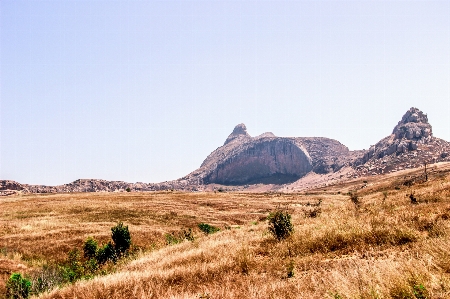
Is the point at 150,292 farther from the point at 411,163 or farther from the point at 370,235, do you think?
the point at 411,163

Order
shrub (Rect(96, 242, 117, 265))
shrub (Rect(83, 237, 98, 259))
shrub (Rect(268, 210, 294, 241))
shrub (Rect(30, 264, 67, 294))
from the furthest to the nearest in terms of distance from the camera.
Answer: shrub (Rect(83, 237, 98, 259)), shrub (Rect(96, 242, 117, 265)), shrub (Rect(268, 210, 294, 241)), shrub (Rect(30, 264, 67, 294))

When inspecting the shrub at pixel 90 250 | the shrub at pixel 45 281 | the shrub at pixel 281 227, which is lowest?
the shrub at pixel 90 250

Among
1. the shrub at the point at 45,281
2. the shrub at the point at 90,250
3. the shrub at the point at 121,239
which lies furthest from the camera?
the shrub at the point at 121,239

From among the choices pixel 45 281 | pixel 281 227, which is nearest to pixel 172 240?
pixel 45 281

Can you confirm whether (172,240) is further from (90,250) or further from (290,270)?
(290,270)

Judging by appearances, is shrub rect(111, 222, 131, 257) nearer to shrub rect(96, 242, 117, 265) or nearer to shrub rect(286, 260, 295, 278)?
shrub rect(96, 242, 117, 265)

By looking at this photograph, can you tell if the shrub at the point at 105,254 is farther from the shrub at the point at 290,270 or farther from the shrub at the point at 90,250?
the shrub at the point at 290,270

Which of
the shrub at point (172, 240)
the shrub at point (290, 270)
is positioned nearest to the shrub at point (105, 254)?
the shrub at point (172, 240)

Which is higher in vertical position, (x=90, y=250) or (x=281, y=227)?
(x=281, y=227)

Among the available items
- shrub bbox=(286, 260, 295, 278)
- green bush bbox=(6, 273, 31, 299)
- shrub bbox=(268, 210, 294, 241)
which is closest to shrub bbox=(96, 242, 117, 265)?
green bush bbox=(6, 273, 31, 299)

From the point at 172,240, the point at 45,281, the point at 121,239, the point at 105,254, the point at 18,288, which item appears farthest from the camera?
the point at 121,239

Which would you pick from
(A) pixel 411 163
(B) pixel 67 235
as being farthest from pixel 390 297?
(A) pixel 411 163

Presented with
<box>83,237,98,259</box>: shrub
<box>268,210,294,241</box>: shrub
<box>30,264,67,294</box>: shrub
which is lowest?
<box>83,237,98,259</box>: shrub

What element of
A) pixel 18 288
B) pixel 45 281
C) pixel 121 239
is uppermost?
pixel 18 288
